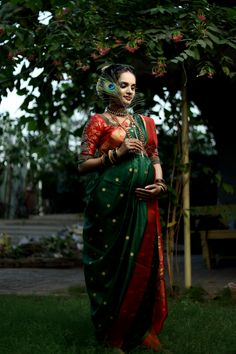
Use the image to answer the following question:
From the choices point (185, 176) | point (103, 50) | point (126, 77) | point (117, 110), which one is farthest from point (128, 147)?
point (185, 176)

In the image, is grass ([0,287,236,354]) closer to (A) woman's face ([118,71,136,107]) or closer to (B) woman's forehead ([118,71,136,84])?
(A) woman's face ([118,71,136,107])

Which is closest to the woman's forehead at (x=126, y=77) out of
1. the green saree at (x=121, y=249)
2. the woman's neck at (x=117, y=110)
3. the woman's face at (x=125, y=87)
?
the woman's face at (x=125, y=87)

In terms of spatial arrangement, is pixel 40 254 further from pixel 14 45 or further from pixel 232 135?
pixel 14 45

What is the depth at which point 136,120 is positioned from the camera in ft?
14.6

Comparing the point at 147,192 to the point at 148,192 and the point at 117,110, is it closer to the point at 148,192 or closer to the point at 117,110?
the point at 148,192

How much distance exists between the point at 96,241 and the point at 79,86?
3.99 m

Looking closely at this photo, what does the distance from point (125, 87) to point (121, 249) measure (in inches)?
41.0

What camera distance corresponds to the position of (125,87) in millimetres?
4332

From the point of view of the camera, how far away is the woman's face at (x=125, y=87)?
4328 millimetres

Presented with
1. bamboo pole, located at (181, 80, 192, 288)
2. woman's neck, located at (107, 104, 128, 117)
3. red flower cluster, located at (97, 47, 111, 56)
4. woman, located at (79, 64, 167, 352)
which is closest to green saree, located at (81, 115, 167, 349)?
woman, located at (79, 64, 167, 352)

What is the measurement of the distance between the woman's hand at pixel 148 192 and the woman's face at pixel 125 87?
57 centimetres

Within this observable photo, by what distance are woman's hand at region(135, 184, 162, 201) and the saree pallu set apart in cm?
3

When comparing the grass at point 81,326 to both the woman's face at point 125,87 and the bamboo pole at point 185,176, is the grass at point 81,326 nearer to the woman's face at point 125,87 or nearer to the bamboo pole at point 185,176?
the bamboo pole at point 185,176

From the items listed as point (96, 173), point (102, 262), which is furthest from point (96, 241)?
point (96, 173)
